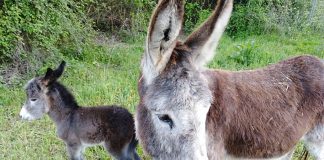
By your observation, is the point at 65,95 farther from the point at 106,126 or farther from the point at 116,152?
the point at 116,152

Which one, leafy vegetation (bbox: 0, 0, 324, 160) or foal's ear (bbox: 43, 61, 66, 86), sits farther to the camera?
leafy vegetation (bbox: 0, 0, 324, 160)

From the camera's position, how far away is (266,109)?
2947 mm

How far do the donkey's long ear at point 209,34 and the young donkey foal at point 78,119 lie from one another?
7.13 feet

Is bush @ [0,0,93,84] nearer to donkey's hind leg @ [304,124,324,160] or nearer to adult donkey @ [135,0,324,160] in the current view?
adult donkey @ [135,0,324,160]

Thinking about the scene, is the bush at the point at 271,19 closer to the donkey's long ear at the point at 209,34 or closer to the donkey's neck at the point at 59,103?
the donkey's neck at the point at 59,103

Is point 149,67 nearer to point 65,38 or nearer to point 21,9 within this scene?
point 21,9

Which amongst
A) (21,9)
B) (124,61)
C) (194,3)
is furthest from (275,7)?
(21,9)

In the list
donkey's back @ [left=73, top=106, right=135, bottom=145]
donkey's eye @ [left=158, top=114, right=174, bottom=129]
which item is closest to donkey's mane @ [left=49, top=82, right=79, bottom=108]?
donkey's back @ [left=73, top=106, right=135, bottom=145]

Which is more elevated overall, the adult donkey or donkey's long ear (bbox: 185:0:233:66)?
donkey's long ear (bbox: 185:0:233:66)

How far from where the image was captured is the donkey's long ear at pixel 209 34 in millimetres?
2398

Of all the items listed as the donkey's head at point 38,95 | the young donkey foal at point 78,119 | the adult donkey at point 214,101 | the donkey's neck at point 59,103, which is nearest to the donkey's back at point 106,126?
the young donkey foal at point 78,119

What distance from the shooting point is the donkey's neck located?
16.2 feet

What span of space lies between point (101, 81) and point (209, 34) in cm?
419

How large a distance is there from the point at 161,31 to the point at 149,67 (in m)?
0.32
